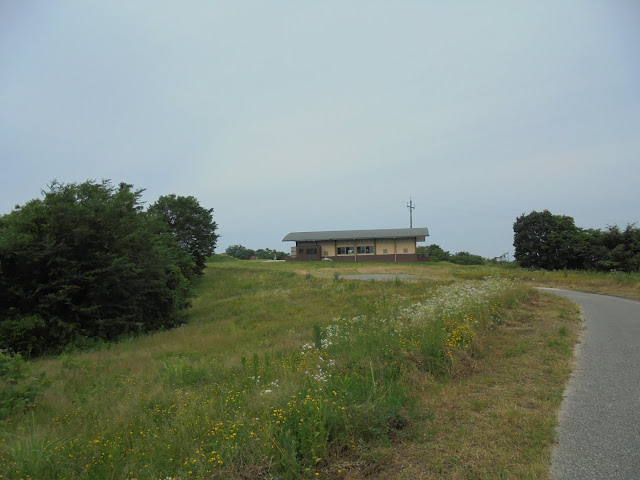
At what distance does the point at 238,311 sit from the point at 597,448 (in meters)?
18.0

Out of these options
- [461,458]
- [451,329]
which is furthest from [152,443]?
[451,329]

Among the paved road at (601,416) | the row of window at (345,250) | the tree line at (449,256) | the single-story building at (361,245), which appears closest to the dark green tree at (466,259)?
the tree line at (449,256)

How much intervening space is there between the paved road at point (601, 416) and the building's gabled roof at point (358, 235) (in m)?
50.8

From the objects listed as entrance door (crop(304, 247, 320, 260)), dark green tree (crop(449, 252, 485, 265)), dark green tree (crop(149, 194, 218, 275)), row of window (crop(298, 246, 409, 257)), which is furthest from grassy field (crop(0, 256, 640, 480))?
dark green tree (crop(449, 252, 485, 265))

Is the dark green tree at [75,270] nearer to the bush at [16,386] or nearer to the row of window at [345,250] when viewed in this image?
the bush at [16,386]

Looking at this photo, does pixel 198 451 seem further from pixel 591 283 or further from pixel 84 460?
pixel 591 283

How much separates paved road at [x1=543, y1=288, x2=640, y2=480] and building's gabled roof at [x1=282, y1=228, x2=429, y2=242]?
50757 millimetres

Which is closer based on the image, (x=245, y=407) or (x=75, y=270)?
(x=245, y=407)

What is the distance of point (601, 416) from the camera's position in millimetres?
4199

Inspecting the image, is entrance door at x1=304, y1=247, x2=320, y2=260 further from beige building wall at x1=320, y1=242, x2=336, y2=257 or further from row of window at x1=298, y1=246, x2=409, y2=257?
beige building wall at x1=320, y1=242, x2=336, y2=257

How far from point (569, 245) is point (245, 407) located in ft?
162

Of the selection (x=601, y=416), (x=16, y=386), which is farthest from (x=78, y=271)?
(x=601, y=416)

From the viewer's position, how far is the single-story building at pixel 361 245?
5819 cm

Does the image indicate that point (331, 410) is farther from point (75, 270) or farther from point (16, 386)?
point (75, 270)
